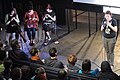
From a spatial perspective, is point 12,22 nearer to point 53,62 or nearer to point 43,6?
point 43,6

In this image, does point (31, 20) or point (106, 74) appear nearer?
point (106, 74)

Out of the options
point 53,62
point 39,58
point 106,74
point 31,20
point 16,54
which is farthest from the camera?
point 31,20

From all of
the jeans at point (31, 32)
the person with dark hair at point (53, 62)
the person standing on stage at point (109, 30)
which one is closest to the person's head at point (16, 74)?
the person with dark hair at point (53, 62)

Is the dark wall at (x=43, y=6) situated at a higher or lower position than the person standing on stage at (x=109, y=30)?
higher

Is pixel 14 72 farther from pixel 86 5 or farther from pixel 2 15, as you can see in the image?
pixel 2 15

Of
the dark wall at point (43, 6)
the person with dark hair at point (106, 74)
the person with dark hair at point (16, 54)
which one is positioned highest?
the dark wall at point (43, 6)

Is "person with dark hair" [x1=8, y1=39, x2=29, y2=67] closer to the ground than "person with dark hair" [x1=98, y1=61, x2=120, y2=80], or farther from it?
farther from it

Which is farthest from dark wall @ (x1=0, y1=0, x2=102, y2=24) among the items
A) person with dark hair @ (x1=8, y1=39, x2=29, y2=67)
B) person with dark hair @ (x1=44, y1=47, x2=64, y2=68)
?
person with dark hair @ (x1=44, y1=47, x2=64, y2=68)

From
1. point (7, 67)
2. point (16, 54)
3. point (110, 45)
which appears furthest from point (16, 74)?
point (110, 45)

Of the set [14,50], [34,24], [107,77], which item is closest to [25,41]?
[34,24]

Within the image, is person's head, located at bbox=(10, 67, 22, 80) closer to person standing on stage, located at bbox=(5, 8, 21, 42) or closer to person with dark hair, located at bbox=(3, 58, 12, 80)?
person with dark hair, located at bbox=(3, 58, 12, 80)

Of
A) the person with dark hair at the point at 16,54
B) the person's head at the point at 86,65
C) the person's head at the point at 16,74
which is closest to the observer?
the person's head at the point at 16,74

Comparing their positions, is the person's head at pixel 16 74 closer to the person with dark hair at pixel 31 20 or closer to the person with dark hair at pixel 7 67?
the person with dark hair at pixel 7 67

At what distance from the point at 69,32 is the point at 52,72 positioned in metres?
4.52
